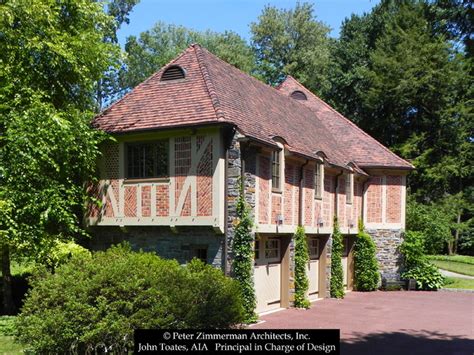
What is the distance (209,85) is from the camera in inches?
590

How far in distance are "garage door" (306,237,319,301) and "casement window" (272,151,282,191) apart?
13.7 feet

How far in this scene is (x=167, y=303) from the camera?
923cm

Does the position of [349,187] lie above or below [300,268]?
above

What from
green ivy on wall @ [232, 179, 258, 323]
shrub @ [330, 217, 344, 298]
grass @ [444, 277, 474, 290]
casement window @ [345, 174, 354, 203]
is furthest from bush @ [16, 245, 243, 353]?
grass @ [444, 277, 474, 290]

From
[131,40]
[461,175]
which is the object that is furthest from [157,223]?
[131,40]

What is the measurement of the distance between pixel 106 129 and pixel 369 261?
1303 centimetres

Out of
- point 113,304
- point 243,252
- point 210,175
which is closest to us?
point 113,304

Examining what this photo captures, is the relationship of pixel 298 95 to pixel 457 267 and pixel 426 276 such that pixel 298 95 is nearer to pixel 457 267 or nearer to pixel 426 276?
pixel 426 276

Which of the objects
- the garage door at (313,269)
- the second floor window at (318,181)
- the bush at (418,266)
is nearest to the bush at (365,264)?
the bush at (418,266)

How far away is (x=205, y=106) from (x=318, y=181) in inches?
230

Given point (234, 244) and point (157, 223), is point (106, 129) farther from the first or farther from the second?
point (234, 244)

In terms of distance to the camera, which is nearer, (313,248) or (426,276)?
(313,248)

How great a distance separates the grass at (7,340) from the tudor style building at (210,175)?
3.91m

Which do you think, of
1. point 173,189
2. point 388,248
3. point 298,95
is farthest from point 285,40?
point 173,189
